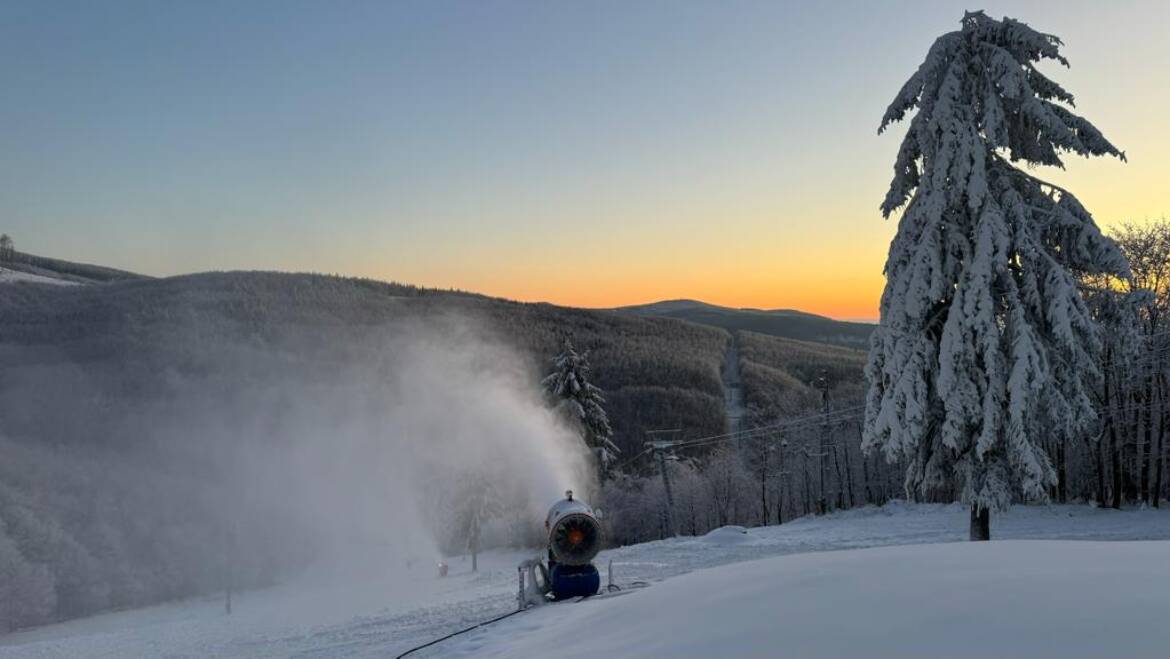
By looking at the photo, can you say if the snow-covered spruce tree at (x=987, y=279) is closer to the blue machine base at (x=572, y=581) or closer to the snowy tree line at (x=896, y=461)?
the snowy tree line at (x=896, y=461)

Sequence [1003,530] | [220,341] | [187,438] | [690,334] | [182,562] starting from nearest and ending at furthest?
[1003,530], [182,562], [187,438], [220,341], [690,334]

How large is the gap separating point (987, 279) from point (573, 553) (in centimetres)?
1047

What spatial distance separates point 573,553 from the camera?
15008mm

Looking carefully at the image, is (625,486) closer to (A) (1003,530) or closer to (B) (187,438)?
(A) (1003,530)

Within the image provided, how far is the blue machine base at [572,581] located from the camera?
14.8 m

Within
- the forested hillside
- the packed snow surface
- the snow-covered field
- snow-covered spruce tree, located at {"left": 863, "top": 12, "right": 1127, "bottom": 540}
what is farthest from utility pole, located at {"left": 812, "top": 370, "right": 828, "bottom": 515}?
the packed snow surface

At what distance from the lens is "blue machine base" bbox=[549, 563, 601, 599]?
14766 millimetres

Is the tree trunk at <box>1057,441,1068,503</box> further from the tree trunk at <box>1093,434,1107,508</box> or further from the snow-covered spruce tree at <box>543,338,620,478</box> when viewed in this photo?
the snow-covered spruce tree at <box>543,338,620,478</box>

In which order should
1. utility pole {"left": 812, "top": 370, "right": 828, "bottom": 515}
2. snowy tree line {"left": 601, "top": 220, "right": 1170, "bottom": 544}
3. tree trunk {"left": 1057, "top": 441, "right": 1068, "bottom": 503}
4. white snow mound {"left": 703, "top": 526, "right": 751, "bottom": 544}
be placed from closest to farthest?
snowy tree line {"left": 601, "top": 220, "right": 1170, "bottom": 544}
white snow mound {"left": 703, "top": 526, "right": 751, "bottom": 544}
tree trunk {"left": 1057, "top": 441, "right": 1068, "bottom": 503}
utility pole {"left": 812, "top": 370, "right": 828, "bottom": 515}

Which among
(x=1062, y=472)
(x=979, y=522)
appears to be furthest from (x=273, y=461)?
(x=979, y=522)

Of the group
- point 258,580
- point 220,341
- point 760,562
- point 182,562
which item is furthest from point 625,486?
point 220,341

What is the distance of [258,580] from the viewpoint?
6700 centimetres

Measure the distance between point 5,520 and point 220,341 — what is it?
4068 inches

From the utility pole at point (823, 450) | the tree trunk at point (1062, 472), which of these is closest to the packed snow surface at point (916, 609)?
the tree trunk at point (1062, 472)
